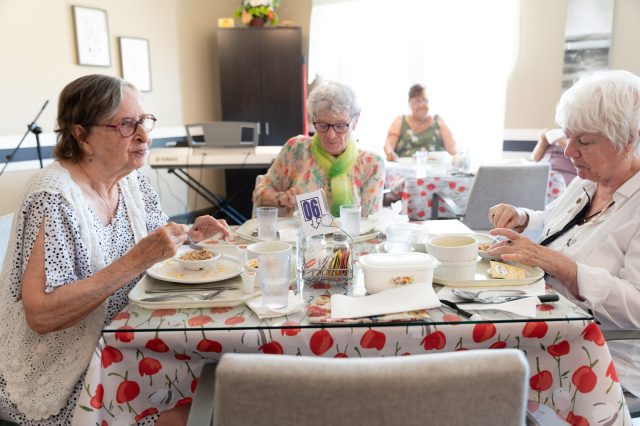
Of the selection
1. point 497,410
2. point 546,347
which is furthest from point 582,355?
point 497,410

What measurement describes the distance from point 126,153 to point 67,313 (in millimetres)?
515

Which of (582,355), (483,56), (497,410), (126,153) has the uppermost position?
(483,56)

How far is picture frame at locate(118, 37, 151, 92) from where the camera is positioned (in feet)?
15.4

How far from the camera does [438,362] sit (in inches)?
26.9

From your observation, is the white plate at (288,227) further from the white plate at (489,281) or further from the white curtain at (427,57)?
the white curtain at (427,57)

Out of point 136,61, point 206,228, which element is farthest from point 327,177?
point 136,61

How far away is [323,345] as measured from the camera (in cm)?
111

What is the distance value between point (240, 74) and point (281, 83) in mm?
434

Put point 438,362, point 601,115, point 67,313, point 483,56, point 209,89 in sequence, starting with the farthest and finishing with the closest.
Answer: point 209,89 → point 483,56 → point 601,115 → point 67,313 → point 438,362

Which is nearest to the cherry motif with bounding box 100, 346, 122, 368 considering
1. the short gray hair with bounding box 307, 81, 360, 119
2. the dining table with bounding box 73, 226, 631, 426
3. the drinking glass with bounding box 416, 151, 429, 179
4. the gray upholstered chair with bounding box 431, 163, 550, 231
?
the dining table with bounding box 73, 226, 631, 426

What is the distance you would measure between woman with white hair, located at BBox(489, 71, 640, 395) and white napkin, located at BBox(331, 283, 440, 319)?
352mm

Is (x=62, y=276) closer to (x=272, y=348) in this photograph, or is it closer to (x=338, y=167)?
(x=272, y=348)

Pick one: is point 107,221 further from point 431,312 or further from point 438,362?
point 438,362

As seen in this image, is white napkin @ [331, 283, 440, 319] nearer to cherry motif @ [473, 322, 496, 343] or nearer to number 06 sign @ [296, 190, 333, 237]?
cherry motif @ [473, 322, 496, 343]
